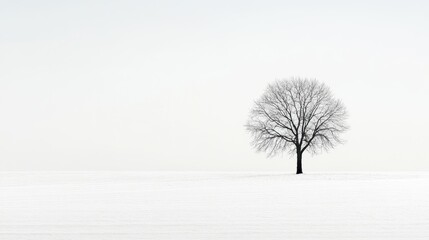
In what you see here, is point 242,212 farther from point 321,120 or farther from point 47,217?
point 321,120

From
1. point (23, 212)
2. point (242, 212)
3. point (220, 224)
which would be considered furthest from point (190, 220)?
point (23, 212)

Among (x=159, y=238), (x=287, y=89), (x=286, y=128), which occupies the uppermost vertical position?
(x=287, y=89)

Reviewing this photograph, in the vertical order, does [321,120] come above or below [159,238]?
above

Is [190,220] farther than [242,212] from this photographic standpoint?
No

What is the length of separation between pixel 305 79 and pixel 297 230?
43260 millimetres

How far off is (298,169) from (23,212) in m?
39.8

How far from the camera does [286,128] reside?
5219 cm

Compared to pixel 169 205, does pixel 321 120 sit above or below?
above

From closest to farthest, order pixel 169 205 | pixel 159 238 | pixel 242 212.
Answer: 1. pixel 159 238
2. pixel 242 212
3. pixel 169 205

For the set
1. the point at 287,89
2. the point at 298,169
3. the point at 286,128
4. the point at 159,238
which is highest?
the point at 287,89

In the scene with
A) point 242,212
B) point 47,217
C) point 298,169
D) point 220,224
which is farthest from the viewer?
point 298,169

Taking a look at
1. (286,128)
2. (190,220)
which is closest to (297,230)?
(190,220)

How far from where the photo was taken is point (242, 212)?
1454 cm

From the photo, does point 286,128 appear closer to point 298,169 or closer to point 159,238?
point 298,169
